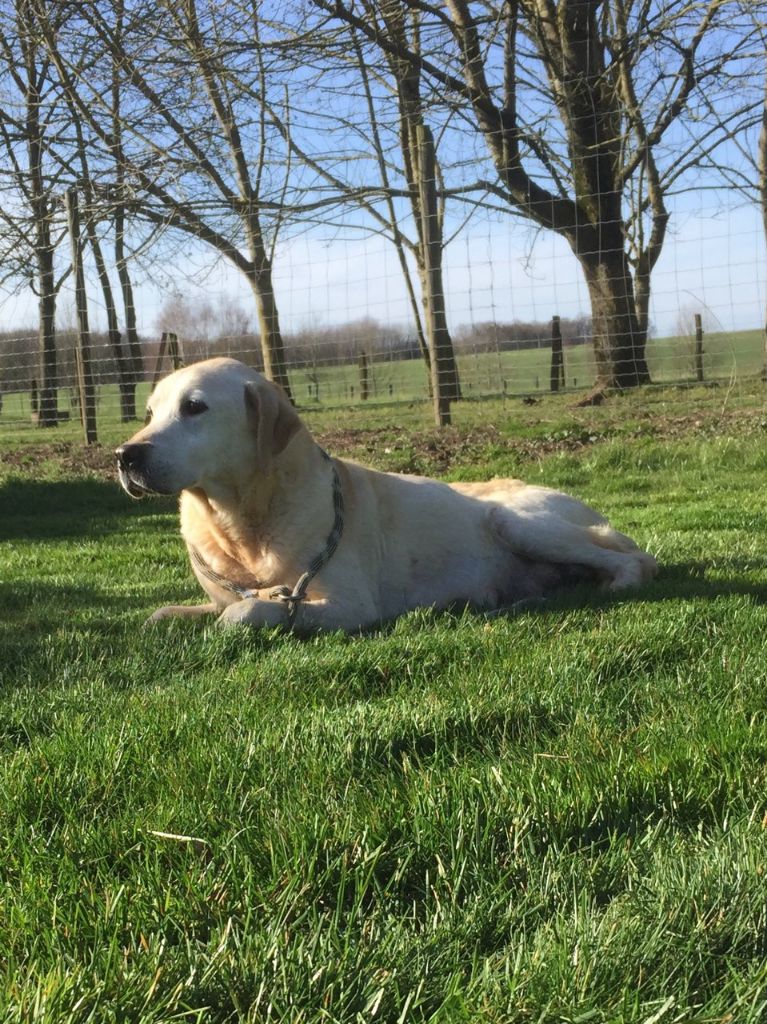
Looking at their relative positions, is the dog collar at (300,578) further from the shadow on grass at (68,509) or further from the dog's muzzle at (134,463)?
the shadow on grass at (68,509)

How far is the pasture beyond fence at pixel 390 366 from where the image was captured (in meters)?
13.0

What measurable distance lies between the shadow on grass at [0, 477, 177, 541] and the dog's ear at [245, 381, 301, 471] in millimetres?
3575

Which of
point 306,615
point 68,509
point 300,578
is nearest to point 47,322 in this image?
point 68,509

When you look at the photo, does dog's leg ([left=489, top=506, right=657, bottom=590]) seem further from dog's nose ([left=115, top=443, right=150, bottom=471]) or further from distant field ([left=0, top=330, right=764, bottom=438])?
distant field ([left=0, top=330, right=764, bottom=438])

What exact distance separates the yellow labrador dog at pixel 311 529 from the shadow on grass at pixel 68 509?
3409mm

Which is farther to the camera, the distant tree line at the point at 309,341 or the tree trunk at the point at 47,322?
the tree trunk at the point at 47,322

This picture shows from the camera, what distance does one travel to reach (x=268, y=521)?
13.1 feet

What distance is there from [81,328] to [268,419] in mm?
9284

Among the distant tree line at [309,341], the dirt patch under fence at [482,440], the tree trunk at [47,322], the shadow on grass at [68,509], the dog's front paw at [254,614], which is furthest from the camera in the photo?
the tree trunk at [47,322]

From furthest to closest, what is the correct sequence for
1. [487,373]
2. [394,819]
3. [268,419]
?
[487,373] < [268,419] < [394,819]

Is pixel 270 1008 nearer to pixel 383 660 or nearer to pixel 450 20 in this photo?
pixel 383 660

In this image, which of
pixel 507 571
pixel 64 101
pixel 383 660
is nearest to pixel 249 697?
pixel 383 660

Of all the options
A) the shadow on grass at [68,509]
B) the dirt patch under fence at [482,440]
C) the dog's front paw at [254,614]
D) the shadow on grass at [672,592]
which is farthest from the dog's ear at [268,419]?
the dirt patch under fence at [482,440]

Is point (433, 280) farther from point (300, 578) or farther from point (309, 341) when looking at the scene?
point (300, 578)
